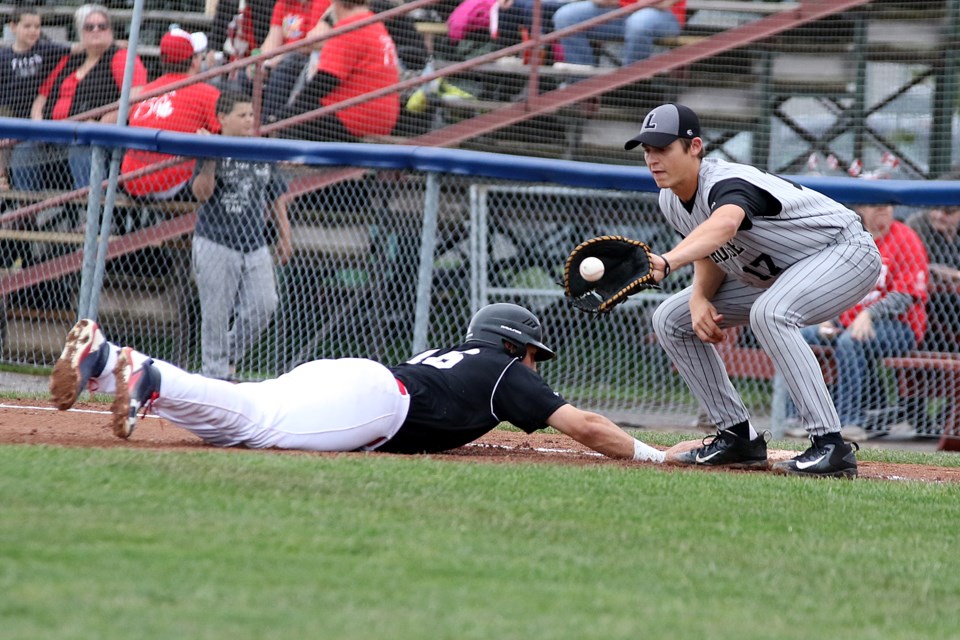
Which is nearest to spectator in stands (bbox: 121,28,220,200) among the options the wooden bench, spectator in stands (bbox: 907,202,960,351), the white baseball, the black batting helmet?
the black batting helmet

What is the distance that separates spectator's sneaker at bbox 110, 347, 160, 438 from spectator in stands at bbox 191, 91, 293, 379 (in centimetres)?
343

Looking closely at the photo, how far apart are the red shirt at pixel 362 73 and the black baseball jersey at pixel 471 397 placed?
213 inches

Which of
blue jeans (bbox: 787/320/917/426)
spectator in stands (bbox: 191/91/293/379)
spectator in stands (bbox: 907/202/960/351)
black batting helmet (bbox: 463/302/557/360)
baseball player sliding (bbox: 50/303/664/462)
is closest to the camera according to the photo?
baseball player sliding (bbox: 50/303/664/462)

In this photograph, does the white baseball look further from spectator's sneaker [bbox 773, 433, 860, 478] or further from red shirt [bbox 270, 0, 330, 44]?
red shirt [bbox 270, 0, 330, 44]

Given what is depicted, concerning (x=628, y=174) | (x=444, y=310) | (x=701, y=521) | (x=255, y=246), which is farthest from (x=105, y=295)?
(x=701, y=521)

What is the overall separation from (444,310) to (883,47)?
5.59 metres

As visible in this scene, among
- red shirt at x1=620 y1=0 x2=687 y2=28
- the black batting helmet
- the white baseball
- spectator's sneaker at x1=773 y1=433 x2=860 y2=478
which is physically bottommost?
spectator's sneaker at x1=773 y1=433 x2=860 y2=478

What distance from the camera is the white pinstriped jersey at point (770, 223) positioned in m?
5.83

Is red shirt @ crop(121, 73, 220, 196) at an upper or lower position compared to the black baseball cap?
lower

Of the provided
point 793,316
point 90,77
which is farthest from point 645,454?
point 90,77

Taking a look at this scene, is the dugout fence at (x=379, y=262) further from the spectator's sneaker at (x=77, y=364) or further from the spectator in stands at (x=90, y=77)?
the spectator's sneaker at (x=77, y=364)

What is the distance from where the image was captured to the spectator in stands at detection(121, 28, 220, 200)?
9.07 m

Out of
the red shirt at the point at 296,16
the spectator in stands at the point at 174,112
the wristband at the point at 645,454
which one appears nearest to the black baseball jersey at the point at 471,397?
the wristband at the point at 645,454

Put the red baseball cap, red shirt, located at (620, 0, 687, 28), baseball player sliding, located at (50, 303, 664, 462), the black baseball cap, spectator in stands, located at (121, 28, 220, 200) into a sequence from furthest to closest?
red shirt, located at (620, 0, 687, 28) → the red baseball cap → spectator in stands, located at (121, 28, 220, 200) → the black baseball cap → baseball player sliding, located at (50, 303, 664, 462)
